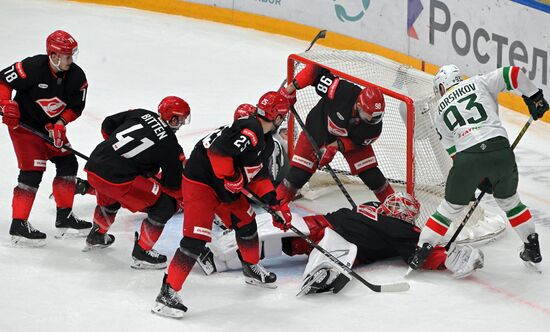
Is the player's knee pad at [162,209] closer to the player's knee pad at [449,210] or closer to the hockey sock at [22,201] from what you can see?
the hockey sock at [22,201]

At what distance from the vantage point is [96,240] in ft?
17.6

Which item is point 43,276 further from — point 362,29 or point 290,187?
point 362,29

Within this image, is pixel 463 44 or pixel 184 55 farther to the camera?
pixel 184 55

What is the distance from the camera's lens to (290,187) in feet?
19.6

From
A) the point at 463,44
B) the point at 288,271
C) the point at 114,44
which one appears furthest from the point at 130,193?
the point at 114,44

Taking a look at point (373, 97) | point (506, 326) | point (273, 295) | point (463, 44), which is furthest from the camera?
point (463, 44)

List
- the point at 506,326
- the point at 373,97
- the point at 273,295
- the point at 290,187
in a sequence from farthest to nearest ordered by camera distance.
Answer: the point at 290,187 < the point at 373,97 < the point at 273,295 < the point at 506,326

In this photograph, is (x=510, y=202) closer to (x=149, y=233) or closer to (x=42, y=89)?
(x=149, y=233)

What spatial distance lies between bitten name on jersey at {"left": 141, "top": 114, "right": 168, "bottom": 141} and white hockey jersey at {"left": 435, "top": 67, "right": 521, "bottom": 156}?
55.7 inches

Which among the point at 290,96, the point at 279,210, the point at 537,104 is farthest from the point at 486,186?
the point at 290,96

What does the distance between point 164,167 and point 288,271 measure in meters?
0.84

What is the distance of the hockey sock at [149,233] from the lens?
5098mm

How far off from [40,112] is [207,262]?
4.02 feet

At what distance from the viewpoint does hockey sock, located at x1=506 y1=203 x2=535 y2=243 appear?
5.06m
